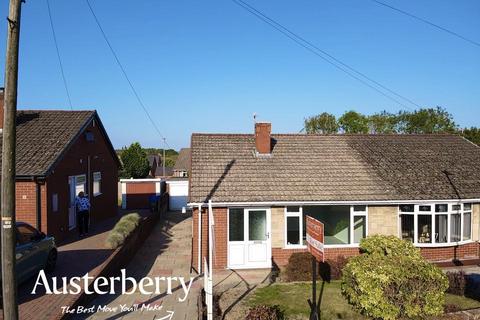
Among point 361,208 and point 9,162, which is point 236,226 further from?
point 9,162

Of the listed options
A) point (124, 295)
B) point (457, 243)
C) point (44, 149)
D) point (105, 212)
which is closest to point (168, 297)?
point (124, 295)

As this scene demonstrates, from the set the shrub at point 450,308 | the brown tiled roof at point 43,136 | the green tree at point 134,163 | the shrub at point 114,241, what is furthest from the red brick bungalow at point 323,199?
the green tree at point 134,163

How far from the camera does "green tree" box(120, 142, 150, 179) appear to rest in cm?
4519

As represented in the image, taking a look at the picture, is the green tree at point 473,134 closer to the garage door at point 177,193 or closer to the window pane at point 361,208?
the garage door at point 177,193

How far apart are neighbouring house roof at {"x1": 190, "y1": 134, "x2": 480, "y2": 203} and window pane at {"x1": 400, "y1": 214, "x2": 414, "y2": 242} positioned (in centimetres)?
82

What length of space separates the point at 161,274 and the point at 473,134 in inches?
1624

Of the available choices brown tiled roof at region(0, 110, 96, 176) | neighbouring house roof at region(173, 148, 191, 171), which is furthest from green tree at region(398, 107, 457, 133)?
brown tiled roof at region(0, 110, 96, 176)

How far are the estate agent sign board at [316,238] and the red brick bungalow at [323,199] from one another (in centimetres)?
520

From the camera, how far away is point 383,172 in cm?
1686

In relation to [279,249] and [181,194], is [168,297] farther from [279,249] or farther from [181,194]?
[181,194]

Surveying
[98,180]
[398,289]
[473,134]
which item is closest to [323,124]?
[473,134]

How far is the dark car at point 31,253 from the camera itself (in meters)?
10.7

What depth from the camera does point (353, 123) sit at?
192ft

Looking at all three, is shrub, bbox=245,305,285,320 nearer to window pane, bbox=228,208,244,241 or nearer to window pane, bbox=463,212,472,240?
window pane, bbox=228,208,244,241
